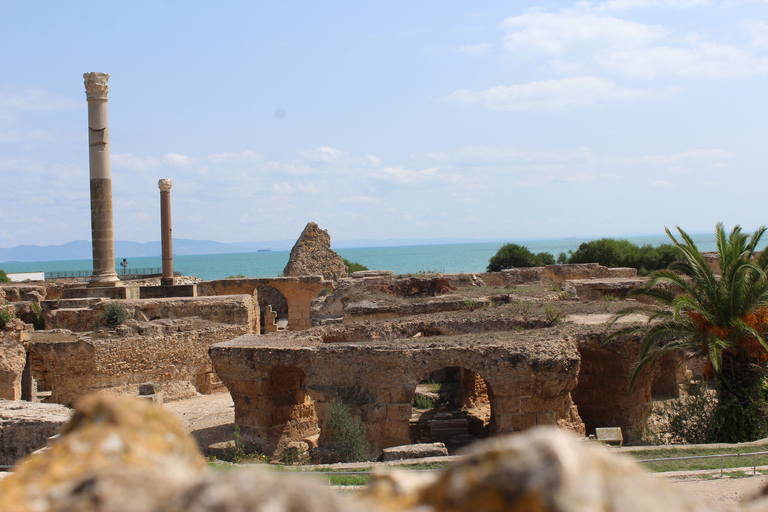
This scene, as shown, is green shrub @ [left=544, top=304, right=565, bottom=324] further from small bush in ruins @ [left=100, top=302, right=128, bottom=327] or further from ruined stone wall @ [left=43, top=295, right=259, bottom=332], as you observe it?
small bush in ruins @ [left=100, top=302, right=128, bottom=327]

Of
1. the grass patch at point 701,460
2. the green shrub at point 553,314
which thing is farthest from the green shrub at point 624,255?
the grass patch at point 701,460

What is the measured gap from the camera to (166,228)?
97.4ft

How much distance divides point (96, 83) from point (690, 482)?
2386cm

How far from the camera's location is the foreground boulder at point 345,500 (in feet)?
4.74

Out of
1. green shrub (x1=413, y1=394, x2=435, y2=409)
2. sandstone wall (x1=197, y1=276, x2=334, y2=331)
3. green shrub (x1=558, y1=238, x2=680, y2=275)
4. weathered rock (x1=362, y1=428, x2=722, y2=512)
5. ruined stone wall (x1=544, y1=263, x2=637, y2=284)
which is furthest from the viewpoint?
green shrub (x1=558, y1=238, x2=680, y2=275)

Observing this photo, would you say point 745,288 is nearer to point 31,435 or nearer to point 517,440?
point 517,440

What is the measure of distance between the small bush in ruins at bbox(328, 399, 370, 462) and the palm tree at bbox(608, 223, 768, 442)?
16.0 feet

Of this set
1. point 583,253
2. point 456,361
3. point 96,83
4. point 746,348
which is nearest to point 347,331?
point 456,361

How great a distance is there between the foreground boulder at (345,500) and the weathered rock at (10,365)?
55.9ft

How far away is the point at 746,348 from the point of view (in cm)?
1095

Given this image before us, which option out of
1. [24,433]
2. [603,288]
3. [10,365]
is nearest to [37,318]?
[10,365]

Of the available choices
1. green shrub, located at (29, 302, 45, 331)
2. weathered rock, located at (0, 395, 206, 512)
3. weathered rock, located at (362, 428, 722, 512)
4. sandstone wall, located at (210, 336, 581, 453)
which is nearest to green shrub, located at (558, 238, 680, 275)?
sandstone wall, located at (210, 336, 581, 453)

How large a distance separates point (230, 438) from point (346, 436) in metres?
3.86

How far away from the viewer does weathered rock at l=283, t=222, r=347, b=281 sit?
1394 inches
